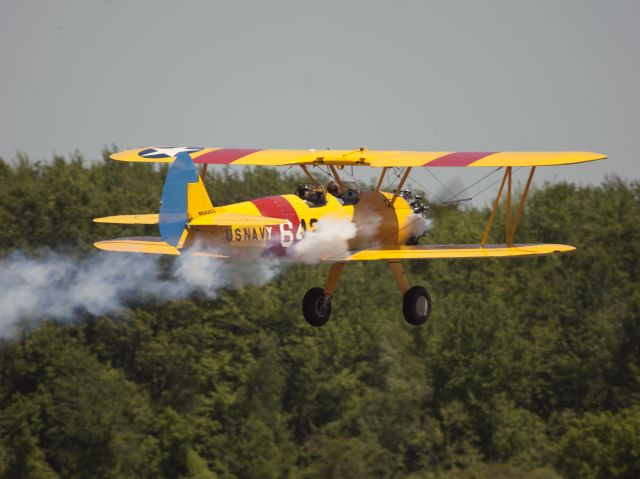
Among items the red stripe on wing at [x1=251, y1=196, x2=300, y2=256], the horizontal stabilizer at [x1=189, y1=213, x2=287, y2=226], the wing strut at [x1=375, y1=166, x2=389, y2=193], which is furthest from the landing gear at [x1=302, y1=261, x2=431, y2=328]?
the horizontal stabilizer at [x1=189, y1=213, x2=287, y2=226]

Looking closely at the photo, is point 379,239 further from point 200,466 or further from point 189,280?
point 200,466

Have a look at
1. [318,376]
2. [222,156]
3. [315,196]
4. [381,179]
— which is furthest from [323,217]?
[318,376]

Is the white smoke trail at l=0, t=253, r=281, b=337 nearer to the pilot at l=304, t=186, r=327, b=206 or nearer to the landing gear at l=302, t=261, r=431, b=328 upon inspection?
the landing gear at l=302, t=261, r=431, b=328

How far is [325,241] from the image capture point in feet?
62.8

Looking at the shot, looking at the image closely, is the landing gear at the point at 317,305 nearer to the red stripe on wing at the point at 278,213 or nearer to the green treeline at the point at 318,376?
the red stripe on wing at the point at 278,213

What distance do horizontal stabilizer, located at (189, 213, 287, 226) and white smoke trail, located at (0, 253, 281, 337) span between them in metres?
2.62

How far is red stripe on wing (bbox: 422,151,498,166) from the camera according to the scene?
19969 mm

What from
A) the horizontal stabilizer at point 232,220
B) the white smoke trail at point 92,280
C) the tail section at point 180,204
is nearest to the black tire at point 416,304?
the white smoke trail at point 92,280

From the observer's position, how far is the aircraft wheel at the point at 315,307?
20031 mm

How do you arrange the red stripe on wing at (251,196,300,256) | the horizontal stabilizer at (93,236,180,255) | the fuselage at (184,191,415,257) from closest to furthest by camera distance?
the fuselage at (184,191,415,257), the red stripe on wing at (251,196,300,256), the horizontal stabilizer at (93,236,180,255)

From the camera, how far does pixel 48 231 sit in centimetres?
4941

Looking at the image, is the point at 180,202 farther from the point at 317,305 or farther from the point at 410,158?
the point at 410,158

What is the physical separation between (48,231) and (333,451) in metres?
12.9

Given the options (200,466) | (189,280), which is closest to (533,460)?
(200,466)
